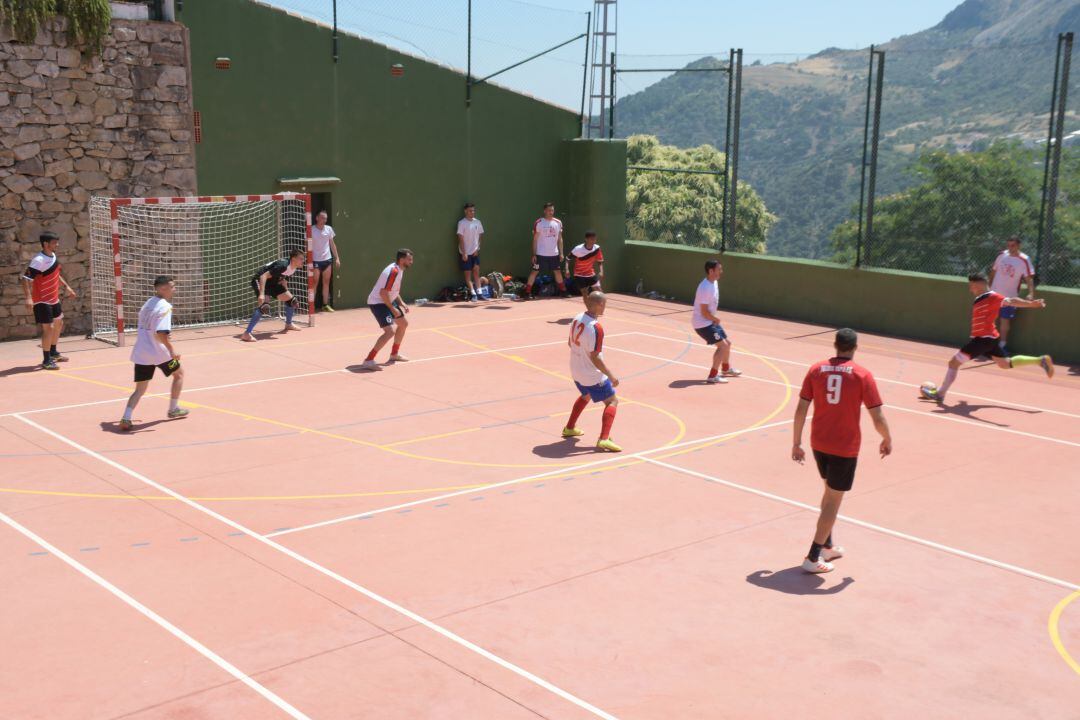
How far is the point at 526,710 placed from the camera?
687 cm

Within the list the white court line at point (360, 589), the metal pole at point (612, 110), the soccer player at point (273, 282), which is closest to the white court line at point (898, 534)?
the white court line at point (360, 589)

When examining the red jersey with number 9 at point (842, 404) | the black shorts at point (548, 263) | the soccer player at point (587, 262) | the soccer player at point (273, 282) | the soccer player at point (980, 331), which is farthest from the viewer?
the black shorts at point (548, 263)

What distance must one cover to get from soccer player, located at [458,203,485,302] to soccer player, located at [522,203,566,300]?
3.70 ft

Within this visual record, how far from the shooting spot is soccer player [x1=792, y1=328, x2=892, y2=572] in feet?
29.3

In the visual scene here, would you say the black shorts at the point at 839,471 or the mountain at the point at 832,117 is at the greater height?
the mountain at the point at 832,117

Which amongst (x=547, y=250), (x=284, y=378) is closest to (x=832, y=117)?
(x=547, y=250)

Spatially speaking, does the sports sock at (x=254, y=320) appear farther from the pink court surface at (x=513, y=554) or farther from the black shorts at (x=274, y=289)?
the pink court surface at (x=513, y=554)

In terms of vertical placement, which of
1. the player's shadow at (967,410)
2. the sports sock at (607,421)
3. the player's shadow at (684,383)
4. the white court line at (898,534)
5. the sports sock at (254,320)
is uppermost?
the sports sock at (254,320)

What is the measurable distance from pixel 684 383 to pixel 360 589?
820 cm

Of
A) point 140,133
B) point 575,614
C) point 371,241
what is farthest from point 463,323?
point 575,614

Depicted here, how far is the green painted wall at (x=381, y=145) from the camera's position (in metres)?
20.0

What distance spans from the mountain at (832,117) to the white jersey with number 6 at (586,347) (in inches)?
1573

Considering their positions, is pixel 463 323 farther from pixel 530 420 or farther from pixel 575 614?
pixel 575 614

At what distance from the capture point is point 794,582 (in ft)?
29.4
